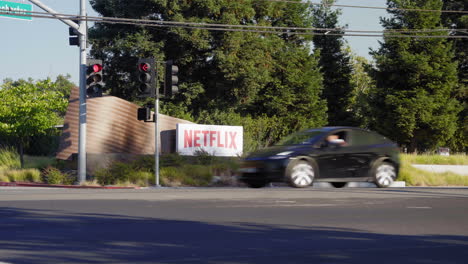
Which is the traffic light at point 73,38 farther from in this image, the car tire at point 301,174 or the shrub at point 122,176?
the car tire at point 301,174

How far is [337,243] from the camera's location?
26.4 ft

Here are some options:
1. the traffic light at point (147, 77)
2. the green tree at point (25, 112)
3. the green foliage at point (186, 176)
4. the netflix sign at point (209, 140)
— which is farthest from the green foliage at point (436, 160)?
the green tree at point (25, 112)

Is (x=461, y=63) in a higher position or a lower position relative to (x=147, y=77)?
higher

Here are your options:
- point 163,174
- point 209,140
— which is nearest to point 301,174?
point 163,174

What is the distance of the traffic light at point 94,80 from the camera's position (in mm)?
21562

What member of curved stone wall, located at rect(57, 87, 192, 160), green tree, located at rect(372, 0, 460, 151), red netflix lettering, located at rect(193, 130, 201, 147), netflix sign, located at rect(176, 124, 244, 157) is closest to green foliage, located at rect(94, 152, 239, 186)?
netflix sign, located at rect(176, 124, 244, 157)

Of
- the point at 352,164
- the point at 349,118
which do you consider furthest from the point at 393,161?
the point at 349,118

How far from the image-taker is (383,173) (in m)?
16.3

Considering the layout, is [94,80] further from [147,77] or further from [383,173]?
[383,173]

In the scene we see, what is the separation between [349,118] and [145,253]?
48.1 m

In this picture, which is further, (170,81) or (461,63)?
(461,63)

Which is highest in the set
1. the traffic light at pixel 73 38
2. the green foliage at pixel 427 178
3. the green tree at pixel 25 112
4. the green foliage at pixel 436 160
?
the traffic light at pixel 73 38

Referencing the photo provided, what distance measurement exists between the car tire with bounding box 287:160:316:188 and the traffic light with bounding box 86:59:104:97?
359 inches

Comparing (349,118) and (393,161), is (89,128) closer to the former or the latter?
(393,161)
